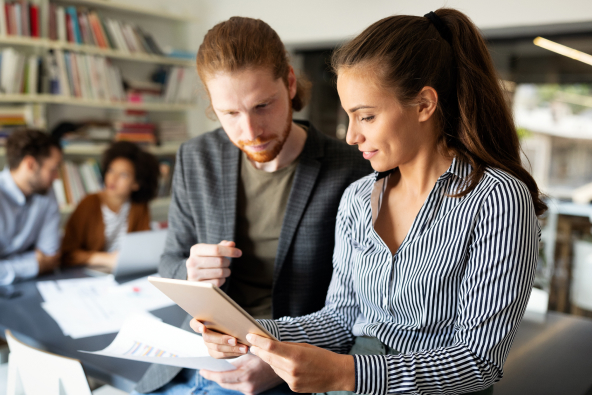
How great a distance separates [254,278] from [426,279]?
627 mm

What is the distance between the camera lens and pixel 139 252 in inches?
84.0

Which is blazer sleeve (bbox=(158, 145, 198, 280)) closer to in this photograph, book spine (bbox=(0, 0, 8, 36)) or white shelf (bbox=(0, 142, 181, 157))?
Result: white shelf (bbox=(0, 142, 181, 157))

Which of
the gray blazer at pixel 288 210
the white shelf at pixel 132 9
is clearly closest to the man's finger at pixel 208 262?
the gray blazer at pixel 288 210

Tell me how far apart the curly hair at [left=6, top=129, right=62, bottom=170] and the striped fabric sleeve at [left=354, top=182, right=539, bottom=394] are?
2.20m

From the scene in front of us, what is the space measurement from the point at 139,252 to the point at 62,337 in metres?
0.59

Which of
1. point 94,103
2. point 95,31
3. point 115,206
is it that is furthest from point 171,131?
point 115,206


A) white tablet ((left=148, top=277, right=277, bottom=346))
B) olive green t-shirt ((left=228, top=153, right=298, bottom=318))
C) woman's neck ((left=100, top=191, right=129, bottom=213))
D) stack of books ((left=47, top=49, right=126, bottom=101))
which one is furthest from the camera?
stack of books ((left=47, top=49, right=126, bottom=101))

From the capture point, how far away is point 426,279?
102 cm

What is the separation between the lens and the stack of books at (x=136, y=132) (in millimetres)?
3887

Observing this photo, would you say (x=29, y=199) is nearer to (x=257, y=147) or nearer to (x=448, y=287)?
(x=257, y=147)

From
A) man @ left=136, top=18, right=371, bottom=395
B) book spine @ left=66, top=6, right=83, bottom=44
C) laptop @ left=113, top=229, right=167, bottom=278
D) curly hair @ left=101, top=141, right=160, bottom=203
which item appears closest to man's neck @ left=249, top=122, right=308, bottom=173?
man @ left=136, top=18, right=371, bottom=395

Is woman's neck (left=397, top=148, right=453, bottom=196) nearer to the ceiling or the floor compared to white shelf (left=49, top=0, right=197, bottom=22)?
nearer to the floor

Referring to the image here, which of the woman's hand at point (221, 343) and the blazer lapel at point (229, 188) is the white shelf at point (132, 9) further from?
the woman's hand at point (221, 343)

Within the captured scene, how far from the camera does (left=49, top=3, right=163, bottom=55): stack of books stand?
11.3 feet
